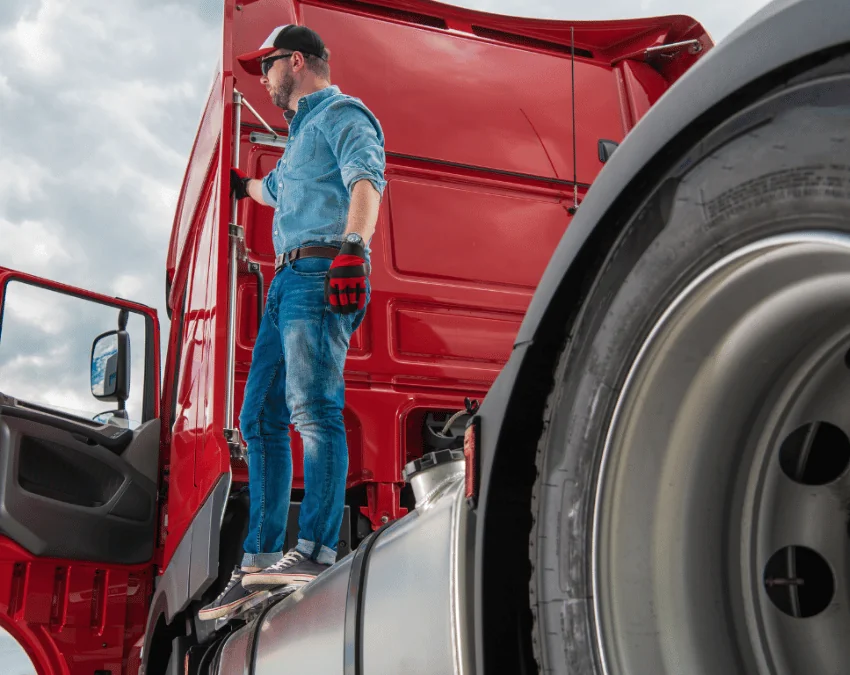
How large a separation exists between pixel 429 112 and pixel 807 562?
247cm

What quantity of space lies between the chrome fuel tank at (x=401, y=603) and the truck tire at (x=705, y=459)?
17cm

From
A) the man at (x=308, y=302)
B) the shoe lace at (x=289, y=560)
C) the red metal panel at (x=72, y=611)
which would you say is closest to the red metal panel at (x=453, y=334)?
the man at (x=308, y=302)

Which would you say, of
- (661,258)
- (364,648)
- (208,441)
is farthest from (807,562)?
(208,441)

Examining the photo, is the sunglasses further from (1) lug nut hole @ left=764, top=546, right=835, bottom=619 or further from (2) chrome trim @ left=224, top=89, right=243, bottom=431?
(1) lug nut hole @ left=764, top=546, right=835, bottom=619

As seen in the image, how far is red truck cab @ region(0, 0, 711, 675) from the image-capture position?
2.69 metres

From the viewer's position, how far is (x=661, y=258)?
0.81 metres

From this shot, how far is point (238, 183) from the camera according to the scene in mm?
2662

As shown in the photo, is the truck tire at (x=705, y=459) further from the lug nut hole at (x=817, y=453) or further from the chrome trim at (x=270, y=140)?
the chrome trim at (x=270, y=140)

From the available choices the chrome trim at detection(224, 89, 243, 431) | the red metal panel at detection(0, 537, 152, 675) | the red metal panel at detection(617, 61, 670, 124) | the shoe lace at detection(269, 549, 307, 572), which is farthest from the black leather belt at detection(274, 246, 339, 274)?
the red metal panel at detection(0, 537, 152, 675)

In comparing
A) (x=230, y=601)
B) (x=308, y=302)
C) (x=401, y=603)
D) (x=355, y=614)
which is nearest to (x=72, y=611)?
(x=230, y=601)

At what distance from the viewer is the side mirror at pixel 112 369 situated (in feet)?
11.3

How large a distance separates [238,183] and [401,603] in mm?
1757

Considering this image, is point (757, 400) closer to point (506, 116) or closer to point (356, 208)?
point (356, 208)

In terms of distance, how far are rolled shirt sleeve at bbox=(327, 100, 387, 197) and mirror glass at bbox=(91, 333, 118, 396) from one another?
1.45 meters
